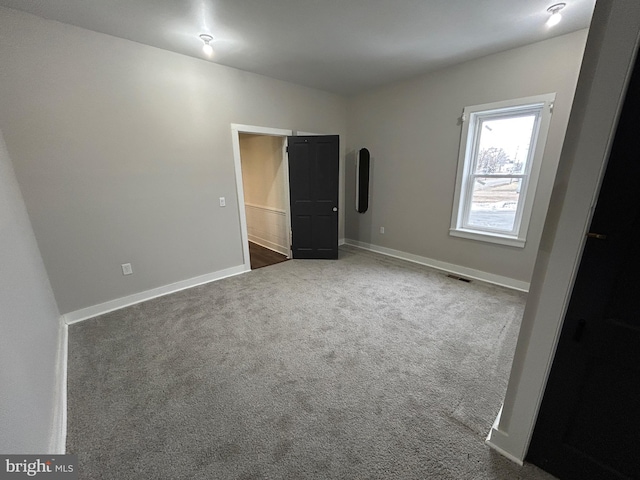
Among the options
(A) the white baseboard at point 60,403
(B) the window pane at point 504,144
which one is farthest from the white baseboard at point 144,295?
(B) the window pane at point 504,144

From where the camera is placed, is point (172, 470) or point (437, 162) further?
point (437, 162)

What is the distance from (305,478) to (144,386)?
1265 mm

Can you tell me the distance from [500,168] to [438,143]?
0.82m

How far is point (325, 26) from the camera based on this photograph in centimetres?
221

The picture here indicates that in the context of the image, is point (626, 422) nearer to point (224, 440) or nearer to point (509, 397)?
point (509, 397)

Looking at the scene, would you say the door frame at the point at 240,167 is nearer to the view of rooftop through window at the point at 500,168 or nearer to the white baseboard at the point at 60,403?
the white baseboard at the point at 60,403

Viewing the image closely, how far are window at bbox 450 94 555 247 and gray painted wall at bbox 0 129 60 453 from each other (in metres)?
4.02

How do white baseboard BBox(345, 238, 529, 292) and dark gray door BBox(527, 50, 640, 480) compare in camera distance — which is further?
white baseboard BBox(345, 238, 529, 292)

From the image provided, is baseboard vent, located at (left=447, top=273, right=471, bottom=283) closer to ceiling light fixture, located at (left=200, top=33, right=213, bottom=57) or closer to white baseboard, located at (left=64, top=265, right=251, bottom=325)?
white baseboard, located at (left=64, top=265, right=251, bottom=325)

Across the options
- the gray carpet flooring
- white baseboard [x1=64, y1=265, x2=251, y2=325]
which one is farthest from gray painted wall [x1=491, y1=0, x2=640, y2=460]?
white baseboard [x1=64, y1=265, x2=251, y2=325]

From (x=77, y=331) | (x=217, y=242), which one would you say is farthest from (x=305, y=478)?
(x=217, y=242)

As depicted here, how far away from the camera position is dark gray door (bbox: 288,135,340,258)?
3.82 metres

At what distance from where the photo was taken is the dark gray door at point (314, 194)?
12.5 feet

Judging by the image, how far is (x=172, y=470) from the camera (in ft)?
4.01
